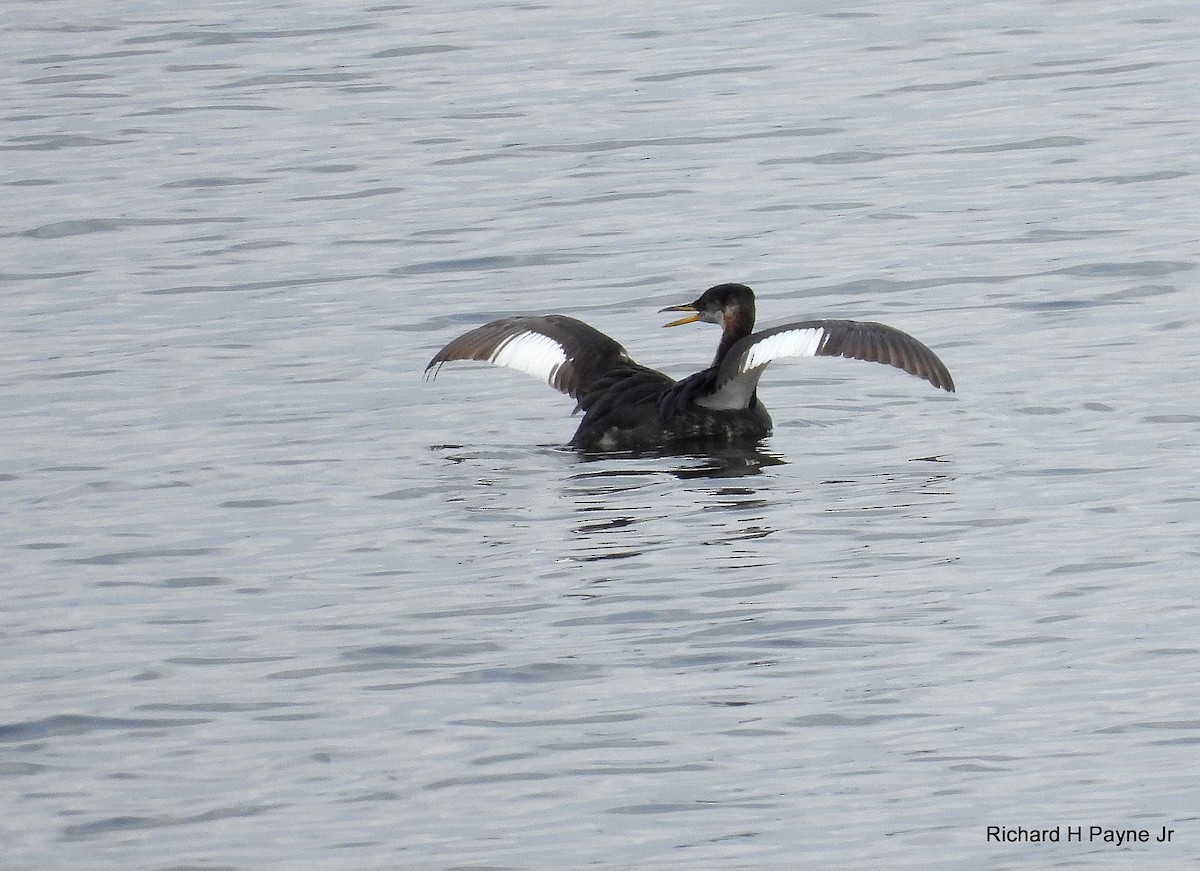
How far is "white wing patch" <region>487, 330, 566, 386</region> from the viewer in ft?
40.6

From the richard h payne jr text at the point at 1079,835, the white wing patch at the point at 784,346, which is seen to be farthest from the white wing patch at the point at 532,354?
the richard h payne jr text at the point at 1079,835

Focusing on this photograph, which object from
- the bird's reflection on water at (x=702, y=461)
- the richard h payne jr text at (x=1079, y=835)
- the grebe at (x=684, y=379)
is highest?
the grebe at (x=684, y=379)

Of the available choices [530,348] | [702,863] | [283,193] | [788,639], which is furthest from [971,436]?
[283,193]

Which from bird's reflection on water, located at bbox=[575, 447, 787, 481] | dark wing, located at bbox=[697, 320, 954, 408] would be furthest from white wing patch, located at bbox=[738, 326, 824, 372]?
bird's reflection on water, located at bbox=[575, 447, 787, 481]

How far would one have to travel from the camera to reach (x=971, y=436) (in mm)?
11250

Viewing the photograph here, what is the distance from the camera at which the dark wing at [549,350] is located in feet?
40.5

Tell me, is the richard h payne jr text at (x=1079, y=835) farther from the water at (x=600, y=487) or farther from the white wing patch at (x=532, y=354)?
the white wing patch at (x=532, y=354)

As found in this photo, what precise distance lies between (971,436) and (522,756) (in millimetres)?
4498

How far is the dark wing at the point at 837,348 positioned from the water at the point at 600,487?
41cm

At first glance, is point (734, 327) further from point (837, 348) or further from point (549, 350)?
point (837, 348)

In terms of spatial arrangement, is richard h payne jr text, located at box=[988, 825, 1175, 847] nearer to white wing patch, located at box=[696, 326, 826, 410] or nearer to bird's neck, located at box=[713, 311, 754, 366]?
white wing patch, located at box=[696, 326, 826, 410]

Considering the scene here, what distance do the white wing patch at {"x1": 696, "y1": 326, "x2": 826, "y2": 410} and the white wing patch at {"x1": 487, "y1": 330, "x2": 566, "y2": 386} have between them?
1.11 m

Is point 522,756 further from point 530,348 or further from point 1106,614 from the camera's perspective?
point 530,348

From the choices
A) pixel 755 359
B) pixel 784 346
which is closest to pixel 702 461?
pixel 755 359
